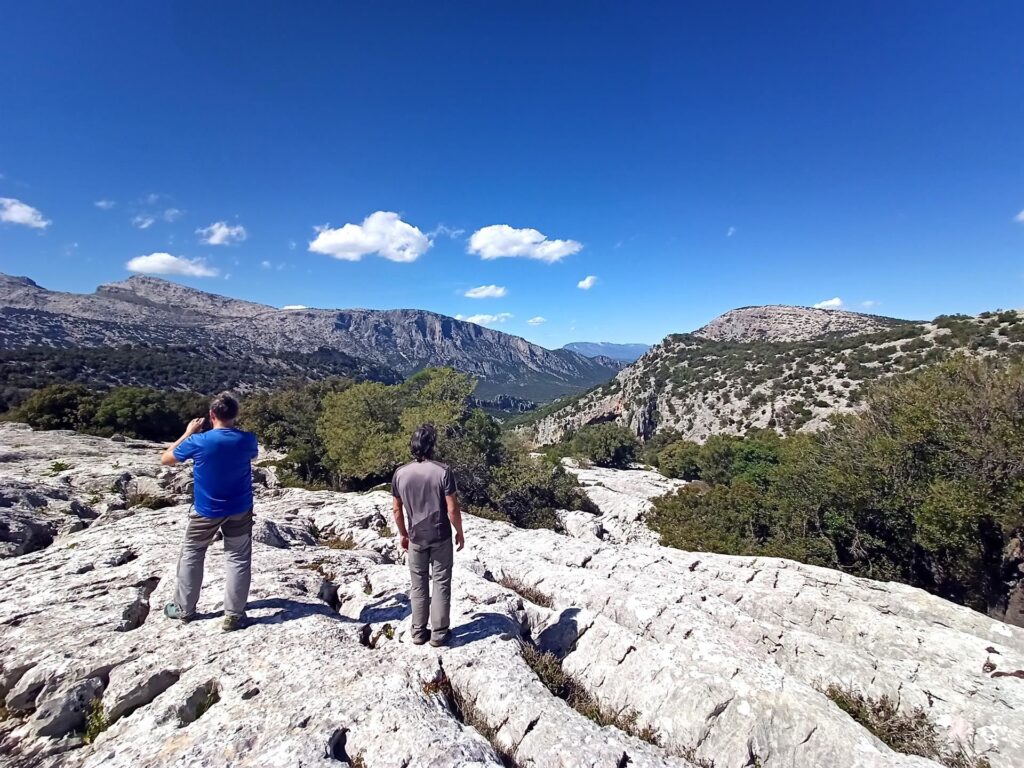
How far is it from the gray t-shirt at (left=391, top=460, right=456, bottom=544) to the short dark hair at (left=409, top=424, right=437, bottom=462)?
13cm

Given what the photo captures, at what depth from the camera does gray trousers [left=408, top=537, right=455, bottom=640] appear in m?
6.41

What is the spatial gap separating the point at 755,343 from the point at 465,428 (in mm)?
Answer: 100167

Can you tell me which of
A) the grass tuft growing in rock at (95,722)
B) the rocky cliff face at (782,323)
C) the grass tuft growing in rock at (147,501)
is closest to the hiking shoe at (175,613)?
the grass tuft growing in rock at (95,722)

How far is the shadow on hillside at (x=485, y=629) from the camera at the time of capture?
22.5 ft

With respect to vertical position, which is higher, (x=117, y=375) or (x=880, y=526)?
(x=117, y=375)

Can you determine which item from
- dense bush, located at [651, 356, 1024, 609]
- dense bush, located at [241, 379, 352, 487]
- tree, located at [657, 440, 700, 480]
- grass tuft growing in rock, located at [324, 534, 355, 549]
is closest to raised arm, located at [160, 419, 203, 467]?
grass tuft growing in rock, located at [324, 534, 355, 549]

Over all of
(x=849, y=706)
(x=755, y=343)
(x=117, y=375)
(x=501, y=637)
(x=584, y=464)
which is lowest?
(x=584, y=464)

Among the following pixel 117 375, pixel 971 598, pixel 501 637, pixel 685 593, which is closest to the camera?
pixel 501 637

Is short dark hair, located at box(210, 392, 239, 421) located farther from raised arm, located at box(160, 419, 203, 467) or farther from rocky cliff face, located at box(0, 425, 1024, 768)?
rocky cliff face, located at box(0, 425, 1024, 768)

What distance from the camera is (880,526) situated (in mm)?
20422

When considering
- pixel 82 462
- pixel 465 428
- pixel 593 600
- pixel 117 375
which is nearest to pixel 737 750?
pixel 593 600

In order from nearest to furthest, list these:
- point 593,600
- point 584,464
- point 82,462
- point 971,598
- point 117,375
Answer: point 593,600, point 971,598, point 82,462, point 584,464, point 117,375

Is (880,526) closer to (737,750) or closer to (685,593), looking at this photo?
(685,593)

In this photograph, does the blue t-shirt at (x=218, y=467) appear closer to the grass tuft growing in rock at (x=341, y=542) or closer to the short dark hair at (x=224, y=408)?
the short dark hair at (x=224, y=408)
